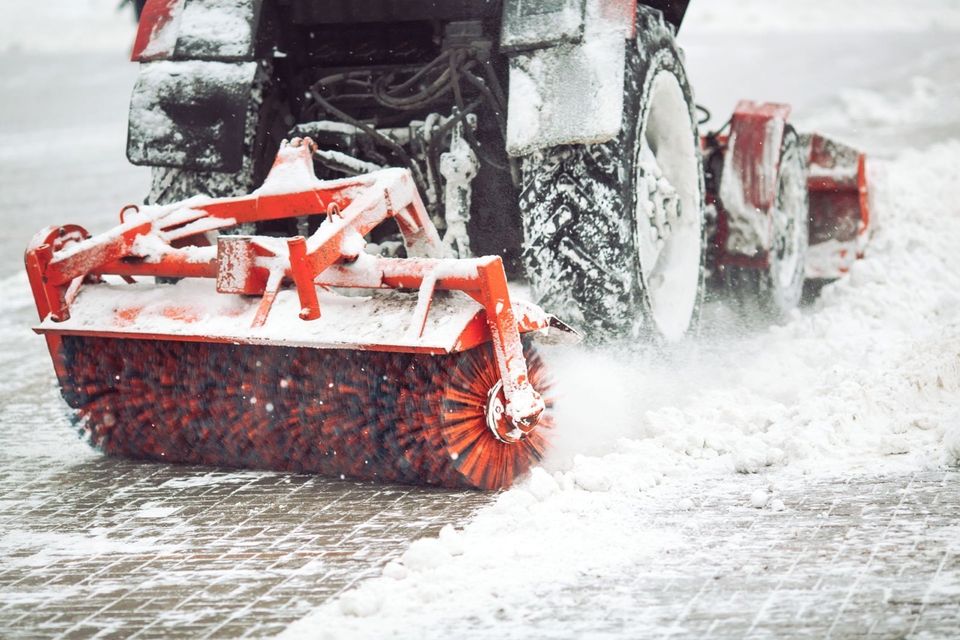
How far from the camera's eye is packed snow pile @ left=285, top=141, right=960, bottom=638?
3.26 meters

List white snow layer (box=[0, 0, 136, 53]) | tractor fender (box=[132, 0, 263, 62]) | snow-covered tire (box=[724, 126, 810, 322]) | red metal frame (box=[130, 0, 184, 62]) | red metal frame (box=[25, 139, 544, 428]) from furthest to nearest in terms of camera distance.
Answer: white snow layer (box=[0, 0, 136, 53])
snow-covered tire (box=[724, 126, 810, 322])
red metal frame (box=[130, 0, 184, 62])
tractor fender (box=[132, 0, 263, 62])
red metal frame (box=[25, 139, 544, 428])

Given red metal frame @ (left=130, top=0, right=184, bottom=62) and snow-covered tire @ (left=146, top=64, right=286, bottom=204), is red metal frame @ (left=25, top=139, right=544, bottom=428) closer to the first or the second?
snow-covered tire @ (left=146, top=64, right=286, bottom=204)

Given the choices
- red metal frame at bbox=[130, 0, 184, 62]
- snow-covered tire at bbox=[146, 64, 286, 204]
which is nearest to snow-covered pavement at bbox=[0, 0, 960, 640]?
snow-covered tire at bbox=[146, 64, 286, 204]

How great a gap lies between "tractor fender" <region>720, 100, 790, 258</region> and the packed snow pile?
45 centimetres

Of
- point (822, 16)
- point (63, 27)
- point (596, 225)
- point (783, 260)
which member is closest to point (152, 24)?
point (596, 225)

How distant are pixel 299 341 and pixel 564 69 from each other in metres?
1.27

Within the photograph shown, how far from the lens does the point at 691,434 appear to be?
4285 mm

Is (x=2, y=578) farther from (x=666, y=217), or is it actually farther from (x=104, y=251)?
(x=666, y=217)

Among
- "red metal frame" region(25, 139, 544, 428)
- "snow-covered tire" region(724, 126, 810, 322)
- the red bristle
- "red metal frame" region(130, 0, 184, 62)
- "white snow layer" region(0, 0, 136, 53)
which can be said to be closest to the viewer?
"red metal frame" region(25, 139, 544, 428)

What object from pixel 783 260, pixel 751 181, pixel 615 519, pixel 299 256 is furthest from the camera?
pixel 783 260

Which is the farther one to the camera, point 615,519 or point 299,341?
point 299,341

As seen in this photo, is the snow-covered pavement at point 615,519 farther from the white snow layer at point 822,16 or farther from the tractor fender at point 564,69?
the white snow layer at point 822,16

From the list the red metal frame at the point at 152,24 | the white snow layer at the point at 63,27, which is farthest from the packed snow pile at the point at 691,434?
the white snow layer at the point at 63,27

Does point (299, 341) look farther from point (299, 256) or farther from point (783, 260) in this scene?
point (783, 260)
